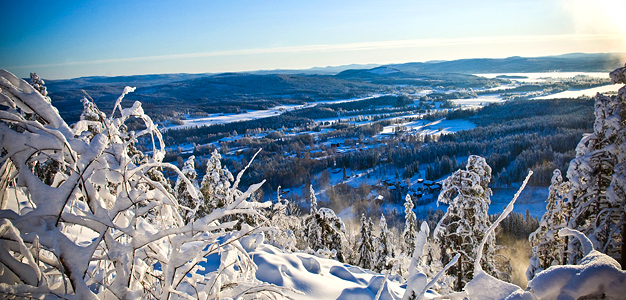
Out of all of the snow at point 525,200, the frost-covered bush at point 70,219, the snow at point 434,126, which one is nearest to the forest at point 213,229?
the frost-covered bush at point 70,219

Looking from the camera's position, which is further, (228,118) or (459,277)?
(228,118)

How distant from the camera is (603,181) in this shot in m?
8.09

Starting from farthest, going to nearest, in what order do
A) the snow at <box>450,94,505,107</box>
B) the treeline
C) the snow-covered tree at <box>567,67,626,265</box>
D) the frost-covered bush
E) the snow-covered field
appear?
the snow at <box>450,94,505,107</box> < the snow-covered field < the treeline < the snow-covered tree at <box>567,67,626,265</box> < the frost-covered bush

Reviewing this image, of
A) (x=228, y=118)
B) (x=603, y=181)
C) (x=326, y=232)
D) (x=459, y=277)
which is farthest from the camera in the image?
(x=228, y=118)

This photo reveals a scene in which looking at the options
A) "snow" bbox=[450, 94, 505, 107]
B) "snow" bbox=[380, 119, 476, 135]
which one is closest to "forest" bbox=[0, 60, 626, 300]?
"snow" bbox=[380, 119, 476, 135]

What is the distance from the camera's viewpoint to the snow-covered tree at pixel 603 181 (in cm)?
734

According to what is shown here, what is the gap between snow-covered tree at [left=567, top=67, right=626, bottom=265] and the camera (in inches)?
289

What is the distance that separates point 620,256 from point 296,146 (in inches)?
2891

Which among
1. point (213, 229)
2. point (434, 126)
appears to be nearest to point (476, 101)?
point (434, 126)

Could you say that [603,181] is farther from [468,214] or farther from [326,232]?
[326,232]

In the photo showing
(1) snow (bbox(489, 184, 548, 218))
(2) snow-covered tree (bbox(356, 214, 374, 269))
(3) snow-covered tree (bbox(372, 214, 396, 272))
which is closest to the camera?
(3) snow-covered tree (bbox(372, 214, 396, 272))

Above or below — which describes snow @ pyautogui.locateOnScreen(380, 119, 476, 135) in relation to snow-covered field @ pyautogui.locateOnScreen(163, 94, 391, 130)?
below

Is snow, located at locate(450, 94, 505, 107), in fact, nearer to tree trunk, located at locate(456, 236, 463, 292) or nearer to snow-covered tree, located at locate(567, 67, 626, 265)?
snow-covered tree, located at locate(567, 67, 626, 265)

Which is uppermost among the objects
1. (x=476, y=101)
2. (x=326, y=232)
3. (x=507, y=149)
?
(x=476, y=101)
